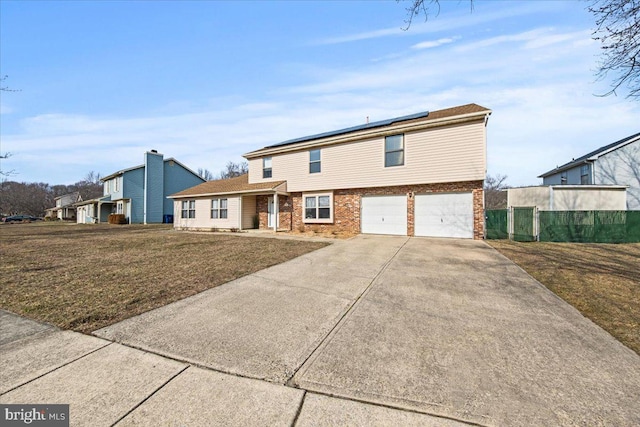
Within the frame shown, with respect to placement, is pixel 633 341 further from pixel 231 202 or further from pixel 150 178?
pixel 150 178

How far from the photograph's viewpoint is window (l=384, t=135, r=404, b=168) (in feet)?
44.6

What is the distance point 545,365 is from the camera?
8.41 feet

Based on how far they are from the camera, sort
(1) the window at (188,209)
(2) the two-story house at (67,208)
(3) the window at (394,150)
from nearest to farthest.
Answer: (3) the window at (394,150)
(1) the window at (188,209)
(2) the two-story house at (67,208)

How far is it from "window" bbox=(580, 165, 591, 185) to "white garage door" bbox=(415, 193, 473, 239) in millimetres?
15343

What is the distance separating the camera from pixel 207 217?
19719 mm

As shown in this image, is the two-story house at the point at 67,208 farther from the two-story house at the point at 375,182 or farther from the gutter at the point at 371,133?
the gutter at the point at 371,133

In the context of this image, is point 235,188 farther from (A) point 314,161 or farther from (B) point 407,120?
(B) point 407,120

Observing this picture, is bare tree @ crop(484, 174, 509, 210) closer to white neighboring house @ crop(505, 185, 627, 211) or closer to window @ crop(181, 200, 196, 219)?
white neighboring house @ crop(505, 185, 627, 211)

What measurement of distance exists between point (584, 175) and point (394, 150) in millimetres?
17921

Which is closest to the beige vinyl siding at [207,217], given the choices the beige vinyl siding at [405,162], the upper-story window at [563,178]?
the beige vinyl siding at [405,162]

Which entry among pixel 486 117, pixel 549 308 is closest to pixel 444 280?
pixel 549 308

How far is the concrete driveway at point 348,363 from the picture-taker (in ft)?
A: 6.32

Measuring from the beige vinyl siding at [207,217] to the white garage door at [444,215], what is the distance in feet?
38.7

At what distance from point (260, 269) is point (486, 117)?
1183cm
